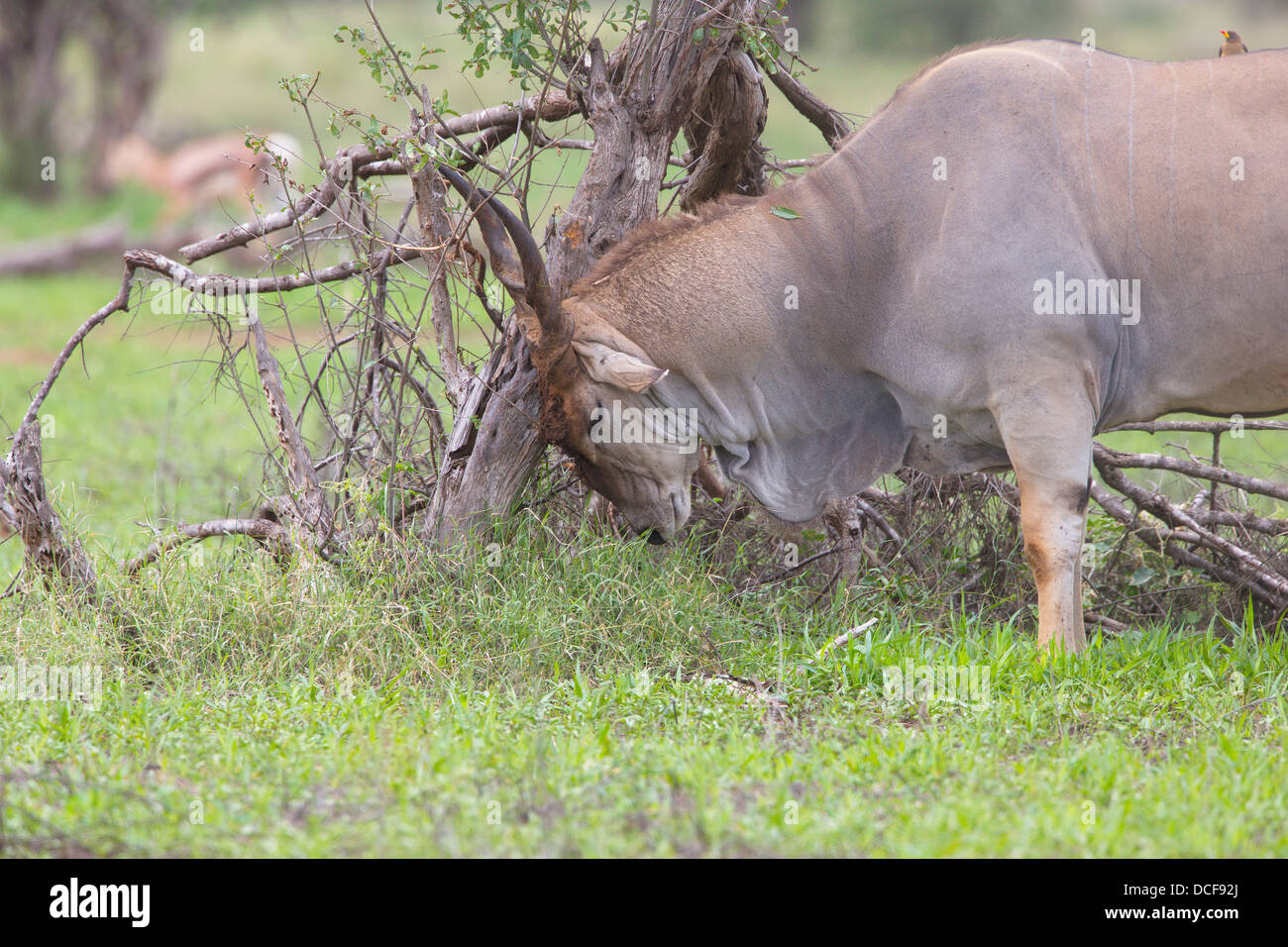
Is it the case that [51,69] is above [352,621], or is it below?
above

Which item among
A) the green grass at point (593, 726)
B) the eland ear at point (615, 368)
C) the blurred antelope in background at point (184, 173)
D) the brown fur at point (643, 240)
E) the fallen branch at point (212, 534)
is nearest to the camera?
the green grass at point (593, 726)

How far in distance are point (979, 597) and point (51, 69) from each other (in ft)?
55.5

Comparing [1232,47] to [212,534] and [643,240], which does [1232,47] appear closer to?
[643,240]

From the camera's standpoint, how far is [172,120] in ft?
82.8

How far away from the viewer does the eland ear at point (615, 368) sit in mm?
4832

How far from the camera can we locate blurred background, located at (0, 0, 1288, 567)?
825cm

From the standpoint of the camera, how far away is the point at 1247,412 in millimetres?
5121

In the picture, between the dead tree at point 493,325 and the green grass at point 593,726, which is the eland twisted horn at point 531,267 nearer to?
the dead tree at point 493,325

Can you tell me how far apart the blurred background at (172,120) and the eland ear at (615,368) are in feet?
3.37

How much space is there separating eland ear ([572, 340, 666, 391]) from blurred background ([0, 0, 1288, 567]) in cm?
103

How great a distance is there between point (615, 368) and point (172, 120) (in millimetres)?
22777

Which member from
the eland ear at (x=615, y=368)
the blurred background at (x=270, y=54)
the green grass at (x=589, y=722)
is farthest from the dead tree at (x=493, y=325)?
the blurred background at (x=270, y=54)
